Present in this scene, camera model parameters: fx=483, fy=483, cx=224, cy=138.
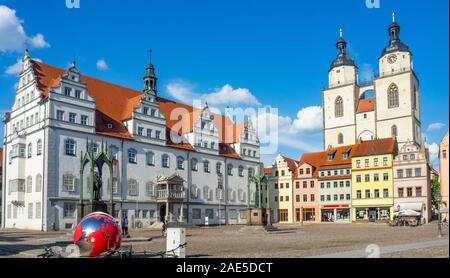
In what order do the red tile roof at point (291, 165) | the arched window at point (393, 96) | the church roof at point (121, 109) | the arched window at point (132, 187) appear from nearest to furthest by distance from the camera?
the church roof at point (121, 109) → the arched window at point (132, 187) → the red tile roof at point (291, 165) → the arched window at point (393, 96)

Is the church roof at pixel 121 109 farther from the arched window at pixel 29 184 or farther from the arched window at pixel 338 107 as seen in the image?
the arched window at pixel 338 107

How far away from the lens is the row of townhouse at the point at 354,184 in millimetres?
66438

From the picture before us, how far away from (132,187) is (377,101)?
56197 millimetres

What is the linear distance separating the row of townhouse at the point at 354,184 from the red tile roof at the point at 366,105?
1786 cm

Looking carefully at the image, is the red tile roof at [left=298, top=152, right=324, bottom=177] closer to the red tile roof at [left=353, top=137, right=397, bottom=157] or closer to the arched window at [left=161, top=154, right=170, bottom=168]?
the red tile roof at [left=353, top=137, right=397, bottom=157]

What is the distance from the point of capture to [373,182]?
2783 inches

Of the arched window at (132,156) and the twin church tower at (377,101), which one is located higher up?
the twin church tower at (377,101)

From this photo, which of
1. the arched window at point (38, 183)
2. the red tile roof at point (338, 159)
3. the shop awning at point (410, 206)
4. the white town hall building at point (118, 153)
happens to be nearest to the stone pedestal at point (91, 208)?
the white town hall building at point (118, 153)

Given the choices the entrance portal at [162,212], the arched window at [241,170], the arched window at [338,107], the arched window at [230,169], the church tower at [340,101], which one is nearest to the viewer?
the entrance portal at [162,212]

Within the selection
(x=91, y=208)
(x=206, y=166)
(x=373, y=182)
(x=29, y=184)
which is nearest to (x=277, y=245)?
(x=91, y=208)

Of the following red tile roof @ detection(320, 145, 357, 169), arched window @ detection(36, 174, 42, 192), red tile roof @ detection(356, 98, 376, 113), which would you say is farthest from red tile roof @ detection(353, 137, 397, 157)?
arched window @ detection(36, 174, 42, 192)
